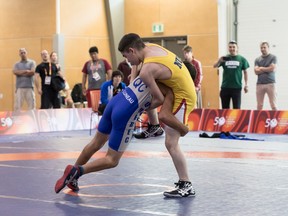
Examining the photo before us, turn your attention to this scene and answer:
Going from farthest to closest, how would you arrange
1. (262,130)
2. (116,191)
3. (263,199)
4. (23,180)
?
1. (262,130)
2. (23,180)
3. (116,191)
4. (263,199)

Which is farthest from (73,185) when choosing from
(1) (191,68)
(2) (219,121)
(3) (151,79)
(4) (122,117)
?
(2) (219,121)

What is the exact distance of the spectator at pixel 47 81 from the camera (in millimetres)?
14164

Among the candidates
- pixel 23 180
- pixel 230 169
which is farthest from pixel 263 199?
pixel 23 180

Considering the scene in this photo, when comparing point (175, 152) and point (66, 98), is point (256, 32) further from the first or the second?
point (175, 152)

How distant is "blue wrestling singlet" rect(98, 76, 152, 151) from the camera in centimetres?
581

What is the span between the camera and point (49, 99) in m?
14.5

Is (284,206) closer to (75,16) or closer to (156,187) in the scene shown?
(156,187)

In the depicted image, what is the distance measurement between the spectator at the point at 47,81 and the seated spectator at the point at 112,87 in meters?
2.07

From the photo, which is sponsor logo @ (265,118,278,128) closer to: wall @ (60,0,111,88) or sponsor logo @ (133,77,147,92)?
wall @ (60,0,111,88)

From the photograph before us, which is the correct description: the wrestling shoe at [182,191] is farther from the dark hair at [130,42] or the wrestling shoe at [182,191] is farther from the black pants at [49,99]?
the black pants at [49,99]

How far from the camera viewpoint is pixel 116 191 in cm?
610

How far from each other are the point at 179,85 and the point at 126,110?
520 millimetres

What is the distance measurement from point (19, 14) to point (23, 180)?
12.9 metres

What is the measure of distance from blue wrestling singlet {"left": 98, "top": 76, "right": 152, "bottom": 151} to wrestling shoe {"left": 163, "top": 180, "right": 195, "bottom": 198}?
58 cm
